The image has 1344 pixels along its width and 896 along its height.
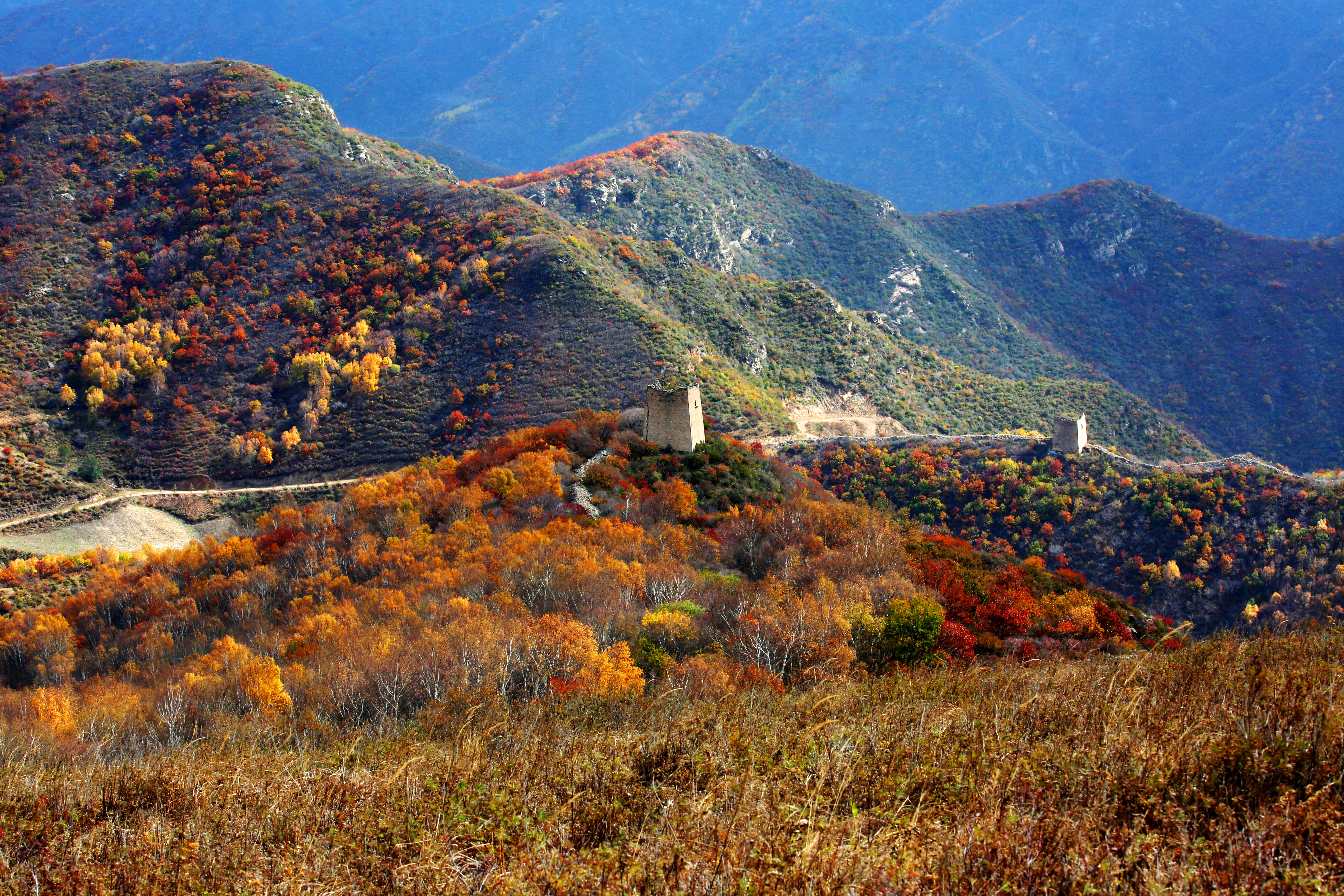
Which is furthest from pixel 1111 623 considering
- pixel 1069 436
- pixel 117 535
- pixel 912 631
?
pixel 117 535

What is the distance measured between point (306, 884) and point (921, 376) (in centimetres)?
8309

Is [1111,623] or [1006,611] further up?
[1006,611]

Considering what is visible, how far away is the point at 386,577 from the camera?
28.2 meters

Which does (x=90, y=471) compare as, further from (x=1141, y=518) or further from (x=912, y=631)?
(x=1141, y=518)

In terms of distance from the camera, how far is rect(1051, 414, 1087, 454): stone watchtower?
178 ft

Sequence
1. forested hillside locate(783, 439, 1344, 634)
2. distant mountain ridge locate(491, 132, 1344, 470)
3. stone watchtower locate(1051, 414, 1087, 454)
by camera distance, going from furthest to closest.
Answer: distant mountain ridge locate(491, 132, 1344, 470) < stone watchtower locate(1051, 414, 1087, 454) < forested hillside locate(783, 439, 1344, 634)

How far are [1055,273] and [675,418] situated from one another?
10948cm

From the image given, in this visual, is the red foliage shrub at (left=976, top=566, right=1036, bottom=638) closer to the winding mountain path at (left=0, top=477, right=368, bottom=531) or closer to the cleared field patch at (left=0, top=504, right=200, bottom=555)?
the winding mountain path at (left=0, top=477, right=368, bottom=531)

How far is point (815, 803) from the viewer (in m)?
6.00

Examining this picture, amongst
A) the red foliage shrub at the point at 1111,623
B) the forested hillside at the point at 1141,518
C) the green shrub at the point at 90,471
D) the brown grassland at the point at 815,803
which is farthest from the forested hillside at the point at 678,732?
the green shrub at the point at 90,471

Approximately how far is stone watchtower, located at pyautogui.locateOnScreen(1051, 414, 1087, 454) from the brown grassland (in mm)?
47811

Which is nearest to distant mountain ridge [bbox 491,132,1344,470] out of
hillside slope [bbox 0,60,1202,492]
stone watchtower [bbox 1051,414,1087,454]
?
hillside slope [bbox 0,60,1202,492]

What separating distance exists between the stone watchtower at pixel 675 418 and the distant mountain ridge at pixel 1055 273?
67622mm

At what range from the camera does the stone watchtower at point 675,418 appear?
35.2 meters
